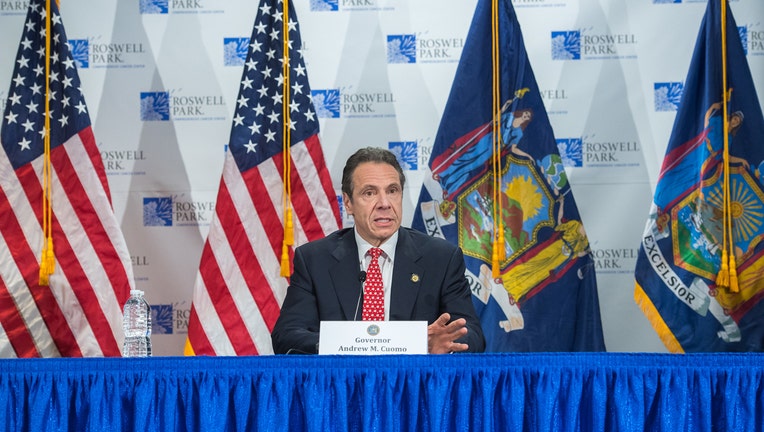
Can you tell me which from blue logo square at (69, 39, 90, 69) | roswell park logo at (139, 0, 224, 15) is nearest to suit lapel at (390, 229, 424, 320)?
roswell park logo at (139, 0, 224, 15)

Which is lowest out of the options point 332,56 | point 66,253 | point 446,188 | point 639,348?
point 639,348

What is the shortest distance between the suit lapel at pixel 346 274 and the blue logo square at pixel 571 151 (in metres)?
1.86

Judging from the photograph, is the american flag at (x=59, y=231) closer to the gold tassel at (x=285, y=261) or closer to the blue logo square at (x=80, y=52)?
the blue logo square at (x=80, y=52)

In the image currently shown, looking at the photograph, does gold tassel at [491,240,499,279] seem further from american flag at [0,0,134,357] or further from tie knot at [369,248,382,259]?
american flag at [0,0,134,357]

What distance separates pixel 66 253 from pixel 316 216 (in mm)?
1232

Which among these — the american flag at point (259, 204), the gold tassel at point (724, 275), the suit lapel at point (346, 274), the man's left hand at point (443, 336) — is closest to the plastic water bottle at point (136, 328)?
the suit lapel at point (346, 274)

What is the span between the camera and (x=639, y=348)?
475 centimetres

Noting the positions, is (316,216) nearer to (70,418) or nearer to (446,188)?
(446,188)

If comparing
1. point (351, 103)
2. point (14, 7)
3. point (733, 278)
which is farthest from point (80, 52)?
point (733, 278)

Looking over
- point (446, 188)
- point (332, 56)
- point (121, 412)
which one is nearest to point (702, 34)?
point (446, 188)

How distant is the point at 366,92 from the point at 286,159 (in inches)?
27.2

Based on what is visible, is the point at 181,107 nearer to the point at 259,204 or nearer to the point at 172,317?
the point at 259,204

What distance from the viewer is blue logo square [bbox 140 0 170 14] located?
490 cm

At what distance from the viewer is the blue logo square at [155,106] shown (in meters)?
4.86
